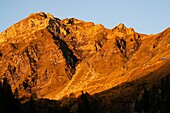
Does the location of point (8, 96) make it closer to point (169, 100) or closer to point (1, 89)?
point (1, 89)

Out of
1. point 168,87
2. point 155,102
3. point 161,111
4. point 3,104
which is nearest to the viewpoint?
point 3,104

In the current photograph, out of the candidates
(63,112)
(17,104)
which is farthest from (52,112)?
(17,104)

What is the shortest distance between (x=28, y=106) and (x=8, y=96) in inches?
489

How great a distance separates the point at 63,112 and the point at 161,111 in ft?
107

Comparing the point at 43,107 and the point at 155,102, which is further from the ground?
the point at 43,107

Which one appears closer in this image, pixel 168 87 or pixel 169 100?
pixel 169 100

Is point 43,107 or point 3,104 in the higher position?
point 43,107

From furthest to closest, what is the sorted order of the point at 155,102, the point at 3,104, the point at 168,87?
the point at 168,87
the point at 155,102
the point at 3,104

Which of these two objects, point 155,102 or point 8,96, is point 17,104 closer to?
point 8,96

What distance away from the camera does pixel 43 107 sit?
162 m

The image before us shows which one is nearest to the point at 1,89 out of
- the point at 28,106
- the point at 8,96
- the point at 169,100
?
the point at 8,96

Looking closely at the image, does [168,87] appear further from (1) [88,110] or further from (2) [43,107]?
(2) [43,107]

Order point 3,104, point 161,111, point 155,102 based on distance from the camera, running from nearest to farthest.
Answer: point 3,104
point 161,111
point 155,102

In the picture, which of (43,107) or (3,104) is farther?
(43,107)
